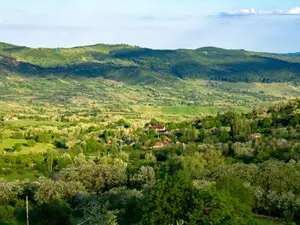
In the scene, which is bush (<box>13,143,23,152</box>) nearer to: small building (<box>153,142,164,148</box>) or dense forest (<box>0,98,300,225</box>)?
dense forest (<box>0,98,300,225</box>)

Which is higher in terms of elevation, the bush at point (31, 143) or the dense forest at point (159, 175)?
the dense forest at point (159, 175)

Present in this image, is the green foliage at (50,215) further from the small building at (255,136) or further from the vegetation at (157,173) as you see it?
the small building at (255,136)

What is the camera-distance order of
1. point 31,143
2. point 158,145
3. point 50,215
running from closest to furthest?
point 50,215, point 31,143, point 158,145

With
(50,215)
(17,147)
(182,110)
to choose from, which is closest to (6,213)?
(50,215)

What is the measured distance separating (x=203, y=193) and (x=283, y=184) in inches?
682

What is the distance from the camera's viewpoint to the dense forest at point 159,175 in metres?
28.5

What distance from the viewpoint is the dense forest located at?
28469 mm

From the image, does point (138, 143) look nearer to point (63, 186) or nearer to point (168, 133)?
point (168, 133)

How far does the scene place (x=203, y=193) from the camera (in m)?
28.3

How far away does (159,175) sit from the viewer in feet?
181

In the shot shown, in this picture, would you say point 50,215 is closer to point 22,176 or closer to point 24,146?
point 22,176

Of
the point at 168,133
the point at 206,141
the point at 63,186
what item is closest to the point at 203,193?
Answer: the point at 63,186

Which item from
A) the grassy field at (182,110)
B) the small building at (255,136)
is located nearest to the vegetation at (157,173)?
the small building at (255,136)

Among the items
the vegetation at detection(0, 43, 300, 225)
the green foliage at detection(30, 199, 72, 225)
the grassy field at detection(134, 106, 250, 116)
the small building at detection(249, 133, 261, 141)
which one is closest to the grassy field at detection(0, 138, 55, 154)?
the vegetation at detection(0, 43, 300, 225)
